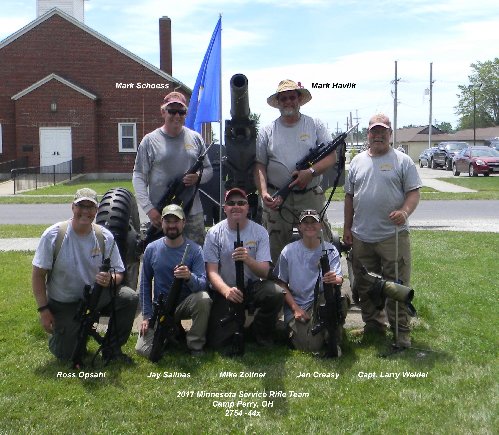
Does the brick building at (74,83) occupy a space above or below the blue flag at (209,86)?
above

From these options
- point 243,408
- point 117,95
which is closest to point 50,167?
point 117,95

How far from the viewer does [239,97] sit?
6.08 m

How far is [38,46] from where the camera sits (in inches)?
1278

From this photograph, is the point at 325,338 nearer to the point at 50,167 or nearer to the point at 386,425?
the point at 386,425

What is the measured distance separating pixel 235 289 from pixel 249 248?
402 millimetres

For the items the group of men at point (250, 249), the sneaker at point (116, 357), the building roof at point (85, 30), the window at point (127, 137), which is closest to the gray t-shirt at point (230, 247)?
the group of men at point (250, 249)

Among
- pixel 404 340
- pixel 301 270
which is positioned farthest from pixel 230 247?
pixel 404 340

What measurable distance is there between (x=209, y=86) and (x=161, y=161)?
2.66 m

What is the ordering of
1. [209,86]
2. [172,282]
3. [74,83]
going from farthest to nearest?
[74,83] → [209,86] → [172,282]

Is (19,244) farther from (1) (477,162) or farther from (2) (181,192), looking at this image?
(1) (477,162)

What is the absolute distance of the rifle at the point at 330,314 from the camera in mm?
→ 5431

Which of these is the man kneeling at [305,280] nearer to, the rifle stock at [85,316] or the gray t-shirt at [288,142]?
the gray t-shirt at [288,142]

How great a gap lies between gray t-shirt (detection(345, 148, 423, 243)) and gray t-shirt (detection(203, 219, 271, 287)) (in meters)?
0.84

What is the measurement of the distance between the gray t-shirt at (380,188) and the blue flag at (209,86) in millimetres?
2780
